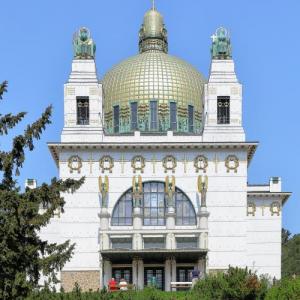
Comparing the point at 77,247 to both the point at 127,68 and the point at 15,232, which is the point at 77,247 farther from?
the point at 15,232

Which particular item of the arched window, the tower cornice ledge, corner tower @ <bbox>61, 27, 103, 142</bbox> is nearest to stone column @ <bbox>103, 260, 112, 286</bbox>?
the arched window

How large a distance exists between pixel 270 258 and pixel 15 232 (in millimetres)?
→ 36212

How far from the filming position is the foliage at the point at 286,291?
38.0 metres

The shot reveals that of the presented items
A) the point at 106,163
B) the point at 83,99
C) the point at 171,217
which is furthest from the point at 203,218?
the point at 83,99

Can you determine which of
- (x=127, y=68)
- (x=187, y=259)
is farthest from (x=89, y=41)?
(x=187, y=259)

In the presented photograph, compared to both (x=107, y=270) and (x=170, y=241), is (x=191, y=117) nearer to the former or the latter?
(x=170, y=241)

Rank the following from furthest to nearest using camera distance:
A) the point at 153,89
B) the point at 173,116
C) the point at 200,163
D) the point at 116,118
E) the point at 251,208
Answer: the point at 153,89
the point at 251,208
the point at 116,118
the point at 173,116
the point at 200,163

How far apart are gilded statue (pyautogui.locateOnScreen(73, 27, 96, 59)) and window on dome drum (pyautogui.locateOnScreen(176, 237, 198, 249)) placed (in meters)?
12.5

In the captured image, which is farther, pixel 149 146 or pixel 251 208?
pixel 251 208

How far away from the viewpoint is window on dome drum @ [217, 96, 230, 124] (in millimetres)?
60250

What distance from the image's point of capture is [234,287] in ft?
131

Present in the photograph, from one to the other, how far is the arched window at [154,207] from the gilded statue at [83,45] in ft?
28.8

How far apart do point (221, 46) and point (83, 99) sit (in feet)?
29.5

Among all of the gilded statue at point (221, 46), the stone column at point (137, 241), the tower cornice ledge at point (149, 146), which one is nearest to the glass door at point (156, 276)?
the stone column at point (137, 241)
